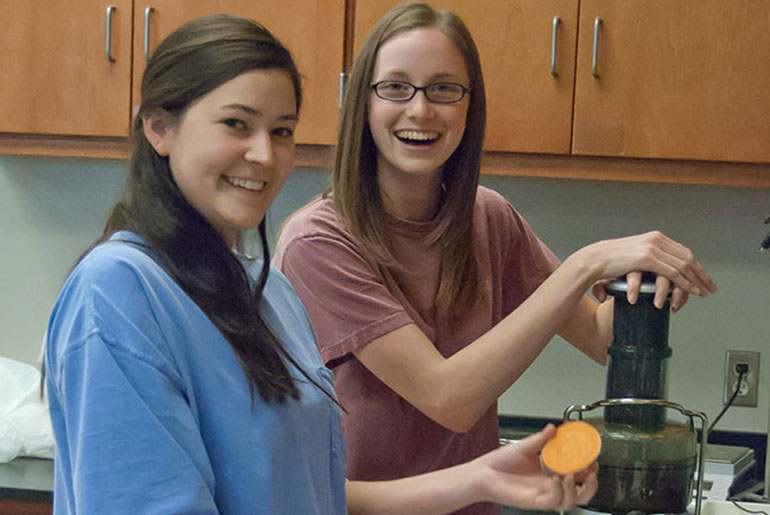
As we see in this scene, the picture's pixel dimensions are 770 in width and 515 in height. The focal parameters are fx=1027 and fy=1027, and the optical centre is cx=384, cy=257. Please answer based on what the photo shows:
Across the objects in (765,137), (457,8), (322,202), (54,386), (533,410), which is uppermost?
(457,8)

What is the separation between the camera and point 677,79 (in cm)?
215

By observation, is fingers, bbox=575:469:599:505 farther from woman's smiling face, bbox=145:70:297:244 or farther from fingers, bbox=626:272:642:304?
woman's smiling face, bbox=145:70:297:244

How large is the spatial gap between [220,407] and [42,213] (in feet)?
6.39

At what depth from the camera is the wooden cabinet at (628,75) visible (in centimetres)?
213

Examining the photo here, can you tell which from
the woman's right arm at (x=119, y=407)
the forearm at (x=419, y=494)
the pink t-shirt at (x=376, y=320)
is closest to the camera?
the woman's right arm at (x=119, y=407)

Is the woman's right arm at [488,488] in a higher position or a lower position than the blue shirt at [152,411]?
lower

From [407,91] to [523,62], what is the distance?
27.7 inches

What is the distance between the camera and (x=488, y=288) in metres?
1.64

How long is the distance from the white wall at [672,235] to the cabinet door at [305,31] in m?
0.39

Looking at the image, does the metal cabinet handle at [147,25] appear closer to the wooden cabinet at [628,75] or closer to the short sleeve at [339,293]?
the wooden cabinet at [628,75]

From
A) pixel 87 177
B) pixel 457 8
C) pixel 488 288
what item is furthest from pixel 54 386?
pixel 87 177

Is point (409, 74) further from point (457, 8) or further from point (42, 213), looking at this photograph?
point (42, 213)

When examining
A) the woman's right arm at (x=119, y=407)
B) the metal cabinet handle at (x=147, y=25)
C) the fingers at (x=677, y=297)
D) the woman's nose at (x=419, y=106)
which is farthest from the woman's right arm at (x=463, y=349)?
the metal cabinet handle at (x=147, y=25)

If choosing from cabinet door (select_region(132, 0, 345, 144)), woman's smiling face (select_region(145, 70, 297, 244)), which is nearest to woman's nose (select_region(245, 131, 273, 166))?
woman's smiling face (select_region(145, 70, 297, 244))
